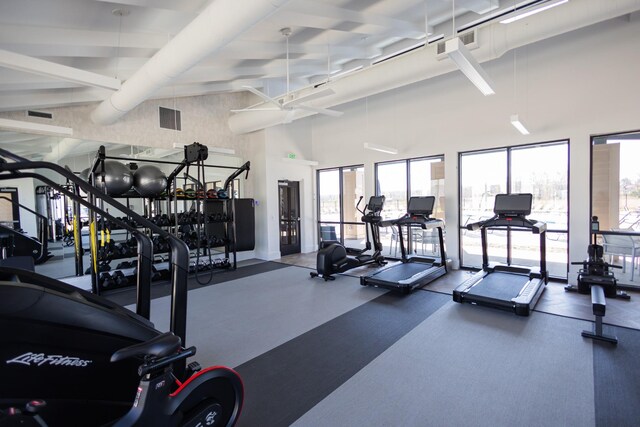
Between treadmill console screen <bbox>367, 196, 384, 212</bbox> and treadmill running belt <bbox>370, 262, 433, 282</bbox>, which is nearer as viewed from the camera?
treadmill running belt <bbox>370, 262, 433, 282</bbox>

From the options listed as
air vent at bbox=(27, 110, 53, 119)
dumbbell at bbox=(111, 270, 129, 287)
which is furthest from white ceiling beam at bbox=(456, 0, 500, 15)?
dumbbell at bbox=(111, 270, 129, 287)

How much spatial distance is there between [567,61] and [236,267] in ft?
24.9

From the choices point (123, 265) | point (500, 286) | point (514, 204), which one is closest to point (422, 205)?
point (514, 204)

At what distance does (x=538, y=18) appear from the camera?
3912mm

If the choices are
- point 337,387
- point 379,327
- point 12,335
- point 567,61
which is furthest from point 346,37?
point 12,335

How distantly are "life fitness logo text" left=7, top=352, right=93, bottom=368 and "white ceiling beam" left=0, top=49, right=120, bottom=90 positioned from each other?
9.94 ft

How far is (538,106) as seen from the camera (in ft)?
18.9

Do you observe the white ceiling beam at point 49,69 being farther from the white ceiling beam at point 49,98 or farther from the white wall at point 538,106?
the white wall at point 538,106

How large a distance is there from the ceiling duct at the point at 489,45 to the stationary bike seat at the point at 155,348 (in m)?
3.55

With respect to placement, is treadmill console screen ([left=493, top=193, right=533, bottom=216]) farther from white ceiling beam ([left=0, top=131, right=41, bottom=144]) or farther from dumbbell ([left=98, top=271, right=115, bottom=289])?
white ceiling beam ([left=0, top=131, right=41, bottom=144])

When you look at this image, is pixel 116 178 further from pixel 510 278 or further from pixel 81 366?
pixel 510 278

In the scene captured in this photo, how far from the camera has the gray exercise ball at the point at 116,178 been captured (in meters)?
5.50

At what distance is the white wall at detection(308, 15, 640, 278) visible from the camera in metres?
5.02

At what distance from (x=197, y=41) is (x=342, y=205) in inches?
250
